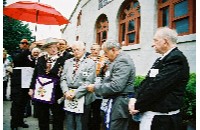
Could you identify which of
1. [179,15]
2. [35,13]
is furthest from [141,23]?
[35,13]

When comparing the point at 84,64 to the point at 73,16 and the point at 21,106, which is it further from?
the point at 73,16

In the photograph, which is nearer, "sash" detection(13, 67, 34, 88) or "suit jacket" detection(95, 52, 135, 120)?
"suit jacket" detection(95, 52, 135, 120)

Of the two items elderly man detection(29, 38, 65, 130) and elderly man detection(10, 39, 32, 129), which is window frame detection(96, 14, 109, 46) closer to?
elderly man detection(10, 39, 32, 129)

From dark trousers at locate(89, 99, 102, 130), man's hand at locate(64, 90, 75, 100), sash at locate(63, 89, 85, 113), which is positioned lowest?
dark trousers at locate(89, 99, 102, 130)

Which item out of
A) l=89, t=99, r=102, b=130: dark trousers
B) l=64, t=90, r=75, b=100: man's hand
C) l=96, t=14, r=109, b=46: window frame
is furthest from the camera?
l=96, t=14, r=109, b=46: window frame

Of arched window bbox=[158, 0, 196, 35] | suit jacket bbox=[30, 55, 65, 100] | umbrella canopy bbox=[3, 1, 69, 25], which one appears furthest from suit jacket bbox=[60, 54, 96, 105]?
arched window bbox=[158, 0, 196, 35]

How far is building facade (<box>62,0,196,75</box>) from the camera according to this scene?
6.28m

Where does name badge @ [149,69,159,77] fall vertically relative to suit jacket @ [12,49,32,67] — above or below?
below

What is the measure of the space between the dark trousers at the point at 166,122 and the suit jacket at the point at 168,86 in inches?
3.2

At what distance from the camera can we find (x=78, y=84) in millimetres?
4305

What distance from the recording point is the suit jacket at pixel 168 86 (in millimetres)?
2699

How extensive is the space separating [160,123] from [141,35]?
5.72 meters

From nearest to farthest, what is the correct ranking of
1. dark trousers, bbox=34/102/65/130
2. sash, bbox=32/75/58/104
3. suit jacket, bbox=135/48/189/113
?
suit jacket, bbox=135/48/189/113
sash, bbox=32/75/58/104
dark trousers, bbox=34/102/65/130

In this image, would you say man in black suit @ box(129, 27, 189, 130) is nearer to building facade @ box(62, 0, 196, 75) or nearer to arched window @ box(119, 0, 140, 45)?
building facade @ box(62, 0, 196, 75)
